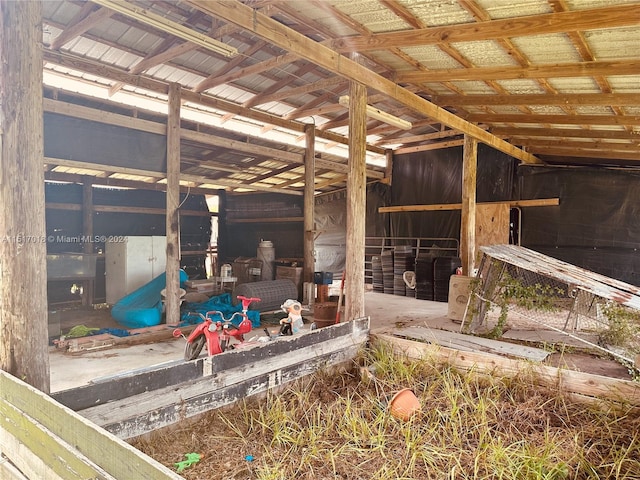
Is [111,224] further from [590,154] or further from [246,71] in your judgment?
[590,154]

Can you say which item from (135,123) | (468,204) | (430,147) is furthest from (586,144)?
(135,123)

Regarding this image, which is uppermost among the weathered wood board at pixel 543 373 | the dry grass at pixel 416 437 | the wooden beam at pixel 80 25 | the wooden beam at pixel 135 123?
the wooden beam at pixel 80 25

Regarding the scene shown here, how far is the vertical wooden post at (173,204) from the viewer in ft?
18.1

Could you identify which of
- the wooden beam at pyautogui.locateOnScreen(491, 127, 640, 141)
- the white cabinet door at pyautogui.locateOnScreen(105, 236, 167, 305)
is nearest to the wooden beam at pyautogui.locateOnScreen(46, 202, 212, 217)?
the white cabinet door at pyautogui.locateOnScreen(105, 236, 167, 305)

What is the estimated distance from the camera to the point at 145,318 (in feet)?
18.4

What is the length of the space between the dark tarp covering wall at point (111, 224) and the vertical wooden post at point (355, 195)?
134 inches

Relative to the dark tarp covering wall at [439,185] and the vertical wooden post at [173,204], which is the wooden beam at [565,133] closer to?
the dark tarp covering wall at [439,185]

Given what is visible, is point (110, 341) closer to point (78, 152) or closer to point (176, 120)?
point (78, 152)

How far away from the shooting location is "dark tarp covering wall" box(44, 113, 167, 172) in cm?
477

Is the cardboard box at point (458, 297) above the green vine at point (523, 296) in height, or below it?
below

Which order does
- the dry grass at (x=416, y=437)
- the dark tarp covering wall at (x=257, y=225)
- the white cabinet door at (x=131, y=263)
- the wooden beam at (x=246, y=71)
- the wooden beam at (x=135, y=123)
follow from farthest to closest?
the dark tarp covering wall at (x=257, y=225) < the white cabinet door at (x=131, y=263) < the wooden beam at (x=246, y=71) < the wooden beam at (x=135, y=123) < the dry grass at (x=416, y=437)

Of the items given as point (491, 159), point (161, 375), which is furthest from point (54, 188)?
point (491, 159)

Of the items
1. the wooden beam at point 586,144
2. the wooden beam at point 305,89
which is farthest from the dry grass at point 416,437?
the wooden beam at point 586,144

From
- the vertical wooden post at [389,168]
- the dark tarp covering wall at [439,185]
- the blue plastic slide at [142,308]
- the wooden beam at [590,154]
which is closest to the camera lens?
the blue plastic slide at [142,308]
